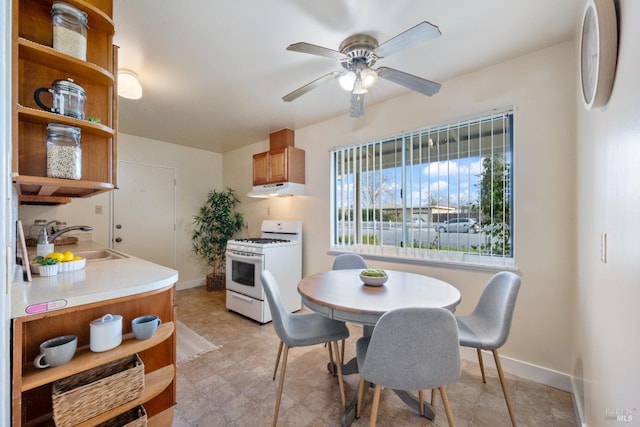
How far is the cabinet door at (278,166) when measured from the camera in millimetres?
3500

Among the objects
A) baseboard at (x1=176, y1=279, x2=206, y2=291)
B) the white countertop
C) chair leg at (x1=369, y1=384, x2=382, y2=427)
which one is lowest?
baseboard at (x1=176, y1=279, x2=206, y2=291)

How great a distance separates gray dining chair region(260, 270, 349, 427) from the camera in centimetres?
159

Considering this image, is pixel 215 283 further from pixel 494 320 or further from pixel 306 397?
pixel 494 320

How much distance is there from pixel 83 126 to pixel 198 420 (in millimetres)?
1813

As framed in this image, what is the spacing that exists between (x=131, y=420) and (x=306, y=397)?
1016 millimetres

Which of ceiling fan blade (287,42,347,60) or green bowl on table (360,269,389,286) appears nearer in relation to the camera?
ceiling fan blade (287,42,347,60)

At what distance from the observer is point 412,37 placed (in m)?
1.42

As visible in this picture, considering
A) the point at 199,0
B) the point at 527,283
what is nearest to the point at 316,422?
the point at 527,283

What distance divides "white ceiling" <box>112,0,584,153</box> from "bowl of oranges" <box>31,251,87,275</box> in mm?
1528

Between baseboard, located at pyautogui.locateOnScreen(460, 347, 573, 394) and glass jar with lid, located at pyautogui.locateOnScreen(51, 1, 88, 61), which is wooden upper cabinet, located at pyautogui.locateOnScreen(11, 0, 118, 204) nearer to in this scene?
glass jar with lid, located at pyautogui.locateOnScreen(51, 1, 88, 61)

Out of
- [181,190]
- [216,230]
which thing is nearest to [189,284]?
[216,230]

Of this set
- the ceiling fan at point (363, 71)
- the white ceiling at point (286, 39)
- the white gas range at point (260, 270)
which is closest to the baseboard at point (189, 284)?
the white gas range at point (260, 270)

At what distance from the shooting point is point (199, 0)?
1540 millimetres

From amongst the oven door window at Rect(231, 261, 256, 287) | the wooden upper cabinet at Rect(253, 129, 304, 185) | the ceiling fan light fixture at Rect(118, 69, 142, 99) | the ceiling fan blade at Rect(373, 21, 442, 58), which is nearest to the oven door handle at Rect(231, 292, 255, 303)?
the oven door window at Rect(231, 261, 256, 287)
